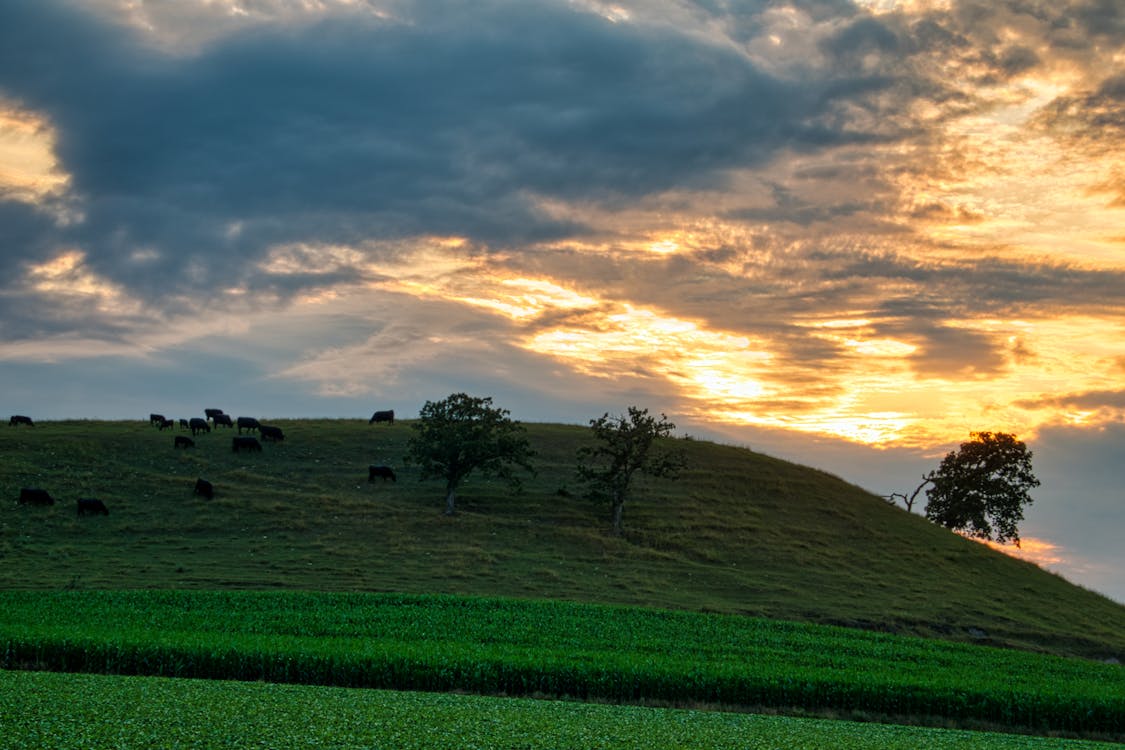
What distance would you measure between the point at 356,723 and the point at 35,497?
5534cm

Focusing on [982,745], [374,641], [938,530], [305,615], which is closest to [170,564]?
[305,615]

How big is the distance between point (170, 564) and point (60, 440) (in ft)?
114

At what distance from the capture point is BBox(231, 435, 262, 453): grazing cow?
8319cm

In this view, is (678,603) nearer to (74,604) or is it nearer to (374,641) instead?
(374,641)

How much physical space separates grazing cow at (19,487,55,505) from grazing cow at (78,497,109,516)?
9.23 ft

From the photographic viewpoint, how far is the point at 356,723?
70.9 feet

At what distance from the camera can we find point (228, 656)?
105 ft

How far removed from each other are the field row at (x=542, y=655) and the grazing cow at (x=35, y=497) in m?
22.2

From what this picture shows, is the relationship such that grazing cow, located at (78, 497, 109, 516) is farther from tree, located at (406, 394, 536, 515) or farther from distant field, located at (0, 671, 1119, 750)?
distant field, located at (0, 671, 1119, 750)

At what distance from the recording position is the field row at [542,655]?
3200cm

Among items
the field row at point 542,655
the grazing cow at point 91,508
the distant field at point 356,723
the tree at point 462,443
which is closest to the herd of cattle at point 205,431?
the grazing cow at point 91,508

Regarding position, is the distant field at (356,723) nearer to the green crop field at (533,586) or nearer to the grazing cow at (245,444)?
the green crop field at (533,586)

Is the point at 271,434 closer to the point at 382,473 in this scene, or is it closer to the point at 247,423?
the point at 247,423

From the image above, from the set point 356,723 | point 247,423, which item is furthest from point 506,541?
point 356,723
